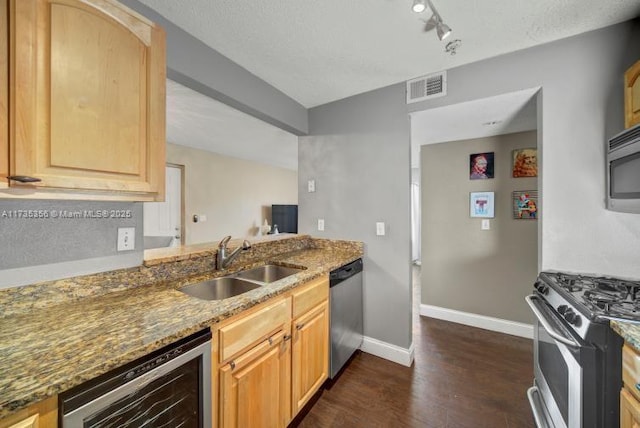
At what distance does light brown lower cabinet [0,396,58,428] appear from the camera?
1.94 ft

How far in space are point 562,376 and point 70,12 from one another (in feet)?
8.78

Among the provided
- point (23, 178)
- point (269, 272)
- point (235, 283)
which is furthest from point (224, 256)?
point (23, 178)

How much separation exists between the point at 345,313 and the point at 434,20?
209cm

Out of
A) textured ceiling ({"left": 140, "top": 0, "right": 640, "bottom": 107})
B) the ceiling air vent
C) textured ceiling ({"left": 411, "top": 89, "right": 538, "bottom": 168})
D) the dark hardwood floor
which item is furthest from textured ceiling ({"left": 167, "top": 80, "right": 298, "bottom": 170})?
the dark hardwood floor

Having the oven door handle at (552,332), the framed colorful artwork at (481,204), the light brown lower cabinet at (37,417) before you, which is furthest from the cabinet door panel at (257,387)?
the framed colorful artwork at (481,204)

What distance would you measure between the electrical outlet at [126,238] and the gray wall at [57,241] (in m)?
0.02

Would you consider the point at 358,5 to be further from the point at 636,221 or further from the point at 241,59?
the point at 636,221

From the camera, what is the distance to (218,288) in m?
1.65

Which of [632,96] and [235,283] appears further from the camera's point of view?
[235,283]

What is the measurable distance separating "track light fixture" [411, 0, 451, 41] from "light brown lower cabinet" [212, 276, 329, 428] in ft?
5.46

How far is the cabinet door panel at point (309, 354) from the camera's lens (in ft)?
4.91

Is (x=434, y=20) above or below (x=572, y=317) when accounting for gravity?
above

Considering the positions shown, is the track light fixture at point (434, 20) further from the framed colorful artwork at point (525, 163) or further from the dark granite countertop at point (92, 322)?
the framed colorful artwork at point (525, 163)

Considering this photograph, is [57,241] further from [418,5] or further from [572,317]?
[572,317]
